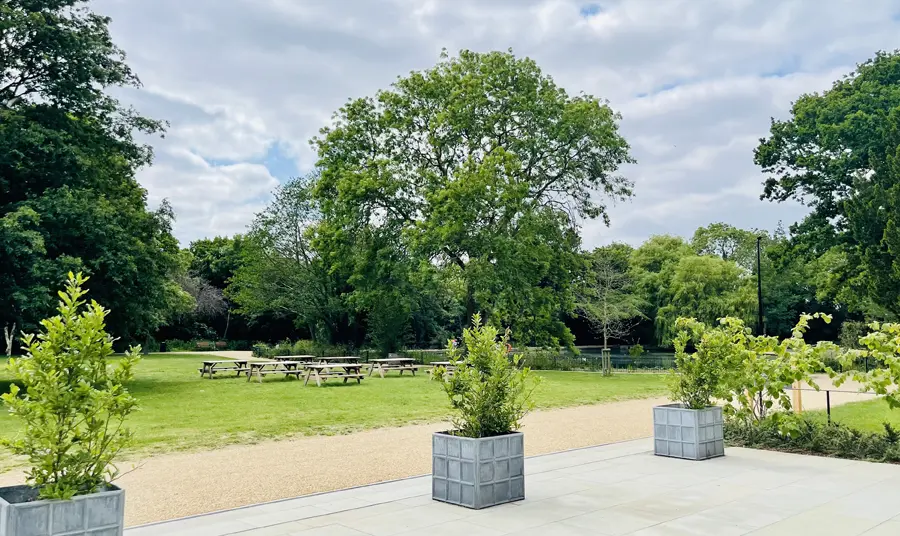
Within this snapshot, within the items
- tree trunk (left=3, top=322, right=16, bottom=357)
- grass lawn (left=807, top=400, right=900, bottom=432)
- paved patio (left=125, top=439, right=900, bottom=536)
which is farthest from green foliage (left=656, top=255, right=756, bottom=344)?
paved patio (left=125, top=439, right=900, bottom=536)

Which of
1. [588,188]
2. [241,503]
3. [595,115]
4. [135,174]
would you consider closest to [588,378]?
[588,188]

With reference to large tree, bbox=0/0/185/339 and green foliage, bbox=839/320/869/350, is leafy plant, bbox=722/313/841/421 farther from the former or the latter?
green foliage, bbox=839/320/869/350

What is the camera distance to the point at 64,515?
376 centimetres

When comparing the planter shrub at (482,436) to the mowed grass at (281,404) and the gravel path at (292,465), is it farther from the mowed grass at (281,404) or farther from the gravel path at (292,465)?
the gravel path at (292,465)

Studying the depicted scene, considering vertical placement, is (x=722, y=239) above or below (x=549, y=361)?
above

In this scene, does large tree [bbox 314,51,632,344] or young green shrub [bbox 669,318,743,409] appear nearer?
young green shrub [bbox 669,318,743,409]

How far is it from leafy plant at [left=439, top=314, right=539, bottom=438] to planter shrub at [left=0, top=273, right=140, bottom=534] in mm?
2877

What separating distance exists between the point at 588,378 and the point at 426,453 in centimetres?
1607

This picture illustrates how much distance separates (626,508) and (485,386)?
5.27 ft

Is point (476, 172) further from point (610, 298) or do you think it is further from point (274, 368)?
point (610, 298)

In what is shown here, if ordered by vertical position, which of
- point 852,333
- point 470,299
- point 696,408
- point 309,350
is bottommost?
point 309,350

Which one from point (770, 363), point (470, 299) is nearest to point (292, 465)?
point (770, 363)

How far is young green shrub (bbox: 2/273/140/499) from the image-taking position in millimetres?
3840

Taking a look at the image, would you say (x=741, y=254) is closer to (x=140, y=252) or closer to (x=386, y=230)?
(x=386, y=230)
